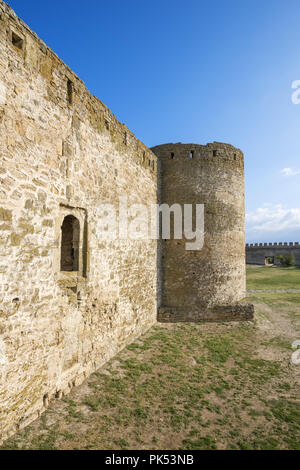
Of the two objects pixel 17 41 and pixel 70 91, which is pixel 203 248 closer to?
pixel 70 91

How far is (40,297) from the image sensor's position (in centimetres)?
483

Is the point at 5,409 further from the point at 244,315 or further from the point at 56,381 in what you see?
the point at 244,315

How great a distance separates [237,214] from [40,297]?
10108mm

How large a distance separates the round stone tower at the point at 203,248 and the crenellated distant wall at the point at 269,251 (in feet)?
107

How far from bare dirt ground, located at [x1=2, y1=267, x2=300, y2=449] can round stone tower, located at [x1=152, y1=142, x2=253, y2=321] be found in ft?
7.97

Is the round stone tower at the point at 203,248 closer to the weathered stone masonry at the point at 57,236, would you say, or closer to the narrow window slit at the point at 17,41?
the weathered stone masonry at the point at 57,236

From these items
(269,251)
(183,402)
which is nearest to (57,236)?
(183,402)

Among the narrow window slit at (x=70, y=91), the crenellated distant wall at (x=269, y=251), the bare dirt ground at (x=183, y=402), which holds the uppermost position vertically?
the narrow window slit at (x=70, y=91)

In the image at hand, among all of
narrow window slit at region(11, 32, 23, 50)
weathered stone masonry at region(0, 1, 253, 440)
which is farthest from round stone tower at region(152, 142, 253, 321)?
narrow window slit at region(11, 32, 23, 50)

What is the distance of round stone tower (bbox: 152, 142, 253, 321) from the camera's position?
11.2 m

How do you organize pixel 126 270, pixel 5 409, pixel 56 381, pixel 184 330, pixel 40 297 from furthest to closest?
pixel 184 330 < pixel 126 270 < pixel 56 381 < pixel 40 297 < pixel 5 409

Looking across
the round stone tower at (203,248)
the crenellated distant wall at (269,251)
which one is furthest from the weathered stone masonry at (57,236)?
the crenellated distant wall at (269,251)

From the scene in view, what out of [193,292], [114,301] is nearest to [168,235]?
[193,292]

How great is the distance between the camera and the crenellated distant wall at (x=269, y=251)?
4119 centimetres
